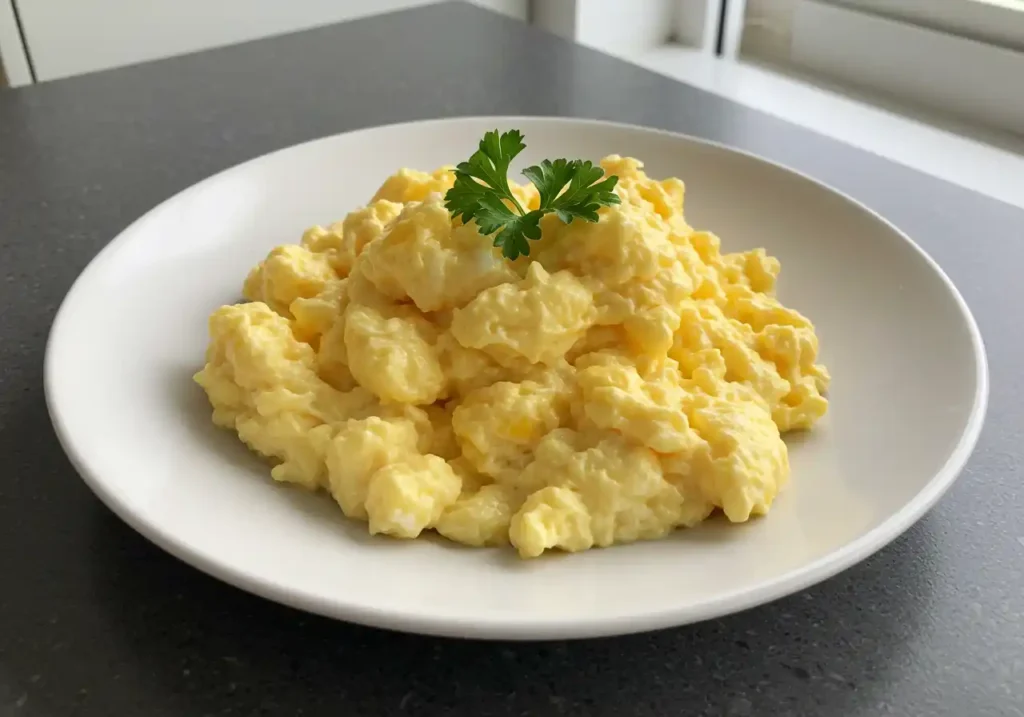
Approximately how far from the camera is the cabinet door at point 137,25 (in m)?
2.87

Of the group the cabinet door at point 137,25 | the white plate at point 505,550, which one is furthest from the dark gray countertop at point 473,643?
the cabinet door at point 137,25

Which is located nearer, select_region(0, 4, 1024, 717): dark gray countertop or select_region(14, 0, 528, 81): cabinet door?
select_region(0, 4, 1024, 717): dark gray countertop

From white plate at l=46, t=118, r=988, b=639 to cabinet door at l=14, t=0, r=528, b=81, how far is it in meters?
1.63

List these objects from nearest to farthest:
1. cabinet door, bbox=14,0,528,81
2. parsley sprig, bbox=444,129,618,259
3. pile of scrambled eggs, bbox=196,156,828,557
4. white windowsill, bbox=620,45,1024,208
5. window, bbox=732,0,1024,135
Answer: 1. pile of scrambled eggs, bbox=196,156,828,557
2. parsley sprig, bbox=444,129,618,259
3. white windowsill, bbox=620,45,1024,208
4. window, bbox=732,0,1024,135
5. cabinet door, bbox=14,0,528,81

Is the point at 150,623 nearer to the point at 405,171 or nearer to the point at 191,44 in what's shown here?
the point at 405,171

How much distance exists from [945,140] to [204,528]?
2.36 meters

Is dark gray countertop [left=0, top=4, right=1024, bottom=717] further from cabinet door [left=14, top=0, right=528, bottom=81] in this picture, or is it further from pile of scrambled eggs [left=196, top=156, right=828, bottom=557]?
cabinet door [left=14, top=0, right=528, bottom=81]

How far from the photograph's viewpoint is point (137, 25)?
2961 mm

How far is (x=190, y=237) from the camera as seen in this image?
131 centimetres

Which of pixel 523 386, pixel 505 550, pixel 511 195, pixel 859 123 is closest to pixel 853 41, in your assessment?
pixel 859 123

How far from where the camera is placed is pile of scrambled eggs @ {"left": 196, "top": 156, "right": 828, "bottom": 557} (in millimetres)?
898

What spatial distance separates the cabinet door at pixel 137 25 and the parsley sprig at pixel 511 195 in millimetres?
1911

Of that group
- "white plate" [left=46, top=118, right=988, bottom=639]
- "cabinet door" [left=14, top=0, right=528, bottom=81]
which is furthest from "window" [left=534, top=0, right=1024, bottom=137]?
"white plate" [left=46, top=118, right=988, bottom=639]

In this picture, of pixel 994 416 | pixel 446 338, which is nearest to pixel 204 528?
pixel 446 338
